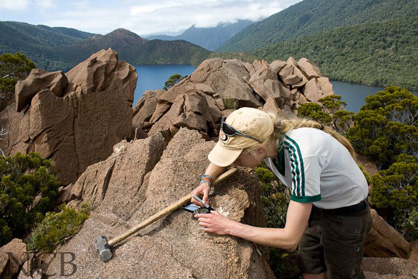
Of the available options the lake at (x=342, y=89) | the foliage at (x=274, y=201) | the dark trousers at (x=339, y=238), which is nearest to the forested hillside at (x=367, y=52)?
the lake at (x=342, y=89)

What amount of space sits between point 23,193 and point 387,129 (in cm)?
1535

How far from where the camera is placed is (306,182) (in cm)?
244

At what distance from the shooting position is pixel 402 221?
11414 millimetres

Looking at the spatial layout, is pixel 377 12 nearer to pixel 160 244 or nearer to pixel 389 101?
pixel 389 101

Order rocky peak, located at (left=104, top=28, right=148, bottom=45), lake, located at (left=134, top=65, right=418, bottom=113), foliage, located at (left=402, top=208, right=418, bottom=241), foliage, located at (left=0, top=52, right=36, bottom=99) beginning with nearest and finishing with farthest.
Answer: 1. foliage, located at (left=402, top=208, right=418, bottom=241)
2. foliage, located at (left=0, top=52, right=36, bottom=99)
3. lake, located at (left=134, top=65, right=418, bottom=113)
4. rocky peak, located at (left=104, top=28, right=148, bottom=45)

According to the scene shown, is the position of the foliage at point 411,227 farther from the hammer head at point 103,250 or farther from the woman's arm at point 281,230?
the hammer head at point 103,250

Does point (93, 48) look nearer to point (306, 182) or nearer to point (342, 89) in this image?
point (342, 89)

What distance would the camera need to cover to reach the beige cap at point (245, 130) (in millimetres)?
2732

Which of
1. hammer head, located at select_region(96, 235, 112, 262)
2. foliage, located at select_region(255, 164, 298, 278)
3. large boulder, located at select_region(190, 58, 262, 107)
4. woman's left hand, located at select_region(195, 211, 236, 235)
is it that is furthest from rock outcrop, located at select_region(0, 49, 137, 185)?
woman's left hand, located at select_region(195, 211, 236, 235)

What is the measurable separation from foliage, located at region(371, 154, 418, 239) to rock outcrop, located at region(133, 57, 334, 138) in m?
7.98

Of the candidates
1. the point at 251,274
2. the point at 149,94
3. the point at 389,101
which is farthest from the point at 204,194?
the point at 149,94

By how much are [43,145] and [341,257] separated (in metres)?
11.7

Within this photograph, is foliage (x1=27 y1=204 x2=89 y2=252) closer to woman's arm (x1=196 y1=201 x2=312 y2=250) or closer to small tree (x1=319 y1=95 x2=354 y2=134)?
woman's arm (x1=196 y1=201 x2=312 y2=250)

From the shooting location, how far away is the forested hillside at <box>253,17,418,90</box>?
200 feet
